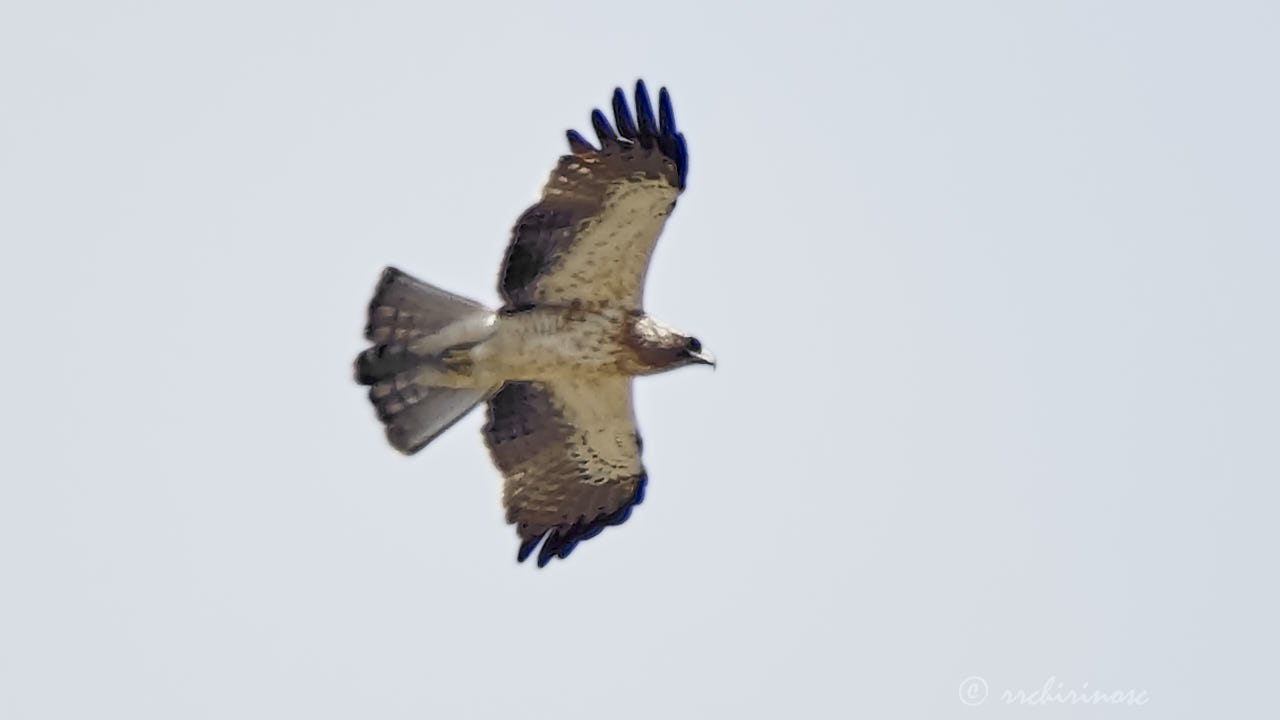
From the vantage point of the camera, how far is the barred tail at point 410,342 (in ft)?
49.1

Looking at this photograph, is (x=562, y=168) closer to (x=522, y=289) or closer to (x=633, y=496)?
(x=522, y=289)

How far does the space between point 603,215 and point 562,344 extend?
2.83 ft

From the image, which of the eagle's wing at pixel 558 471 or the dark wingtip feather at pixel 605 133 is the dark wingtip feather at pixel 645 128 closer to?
the dark wingtip feather at pixel 605 133

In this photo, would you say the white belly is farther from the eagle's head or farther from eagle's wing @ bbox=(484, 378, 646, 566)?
eagle's wing @ bbox=(484, 378, 646, 566)

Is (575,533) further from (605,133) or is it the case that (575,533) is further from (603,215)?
(605,133)

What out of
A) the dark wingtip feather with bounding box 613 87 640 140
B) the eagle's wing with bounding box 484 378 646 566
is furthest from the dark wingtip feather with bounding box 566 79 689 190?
the eagle's wing with bounding box 484 378 646 566

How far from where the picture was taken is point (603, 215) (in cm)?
1461

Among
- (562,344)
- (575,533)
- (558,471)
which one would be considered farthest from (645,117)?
(575,533)

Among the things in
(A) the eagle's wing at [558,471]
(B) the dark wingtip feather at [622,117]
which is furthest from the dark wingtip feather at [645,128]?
(A) the eagle's wing at [558,471]

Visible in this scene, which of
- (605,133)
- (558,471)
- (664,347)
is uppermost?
(605,133)

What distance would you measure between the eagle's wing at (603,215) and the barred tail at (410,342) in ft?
1.09

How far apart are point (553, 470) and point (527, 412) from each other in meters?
0.42

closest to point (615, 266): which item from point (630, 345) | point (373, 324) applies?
point (630, 345)

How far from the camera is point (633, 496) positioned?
15.7 m
